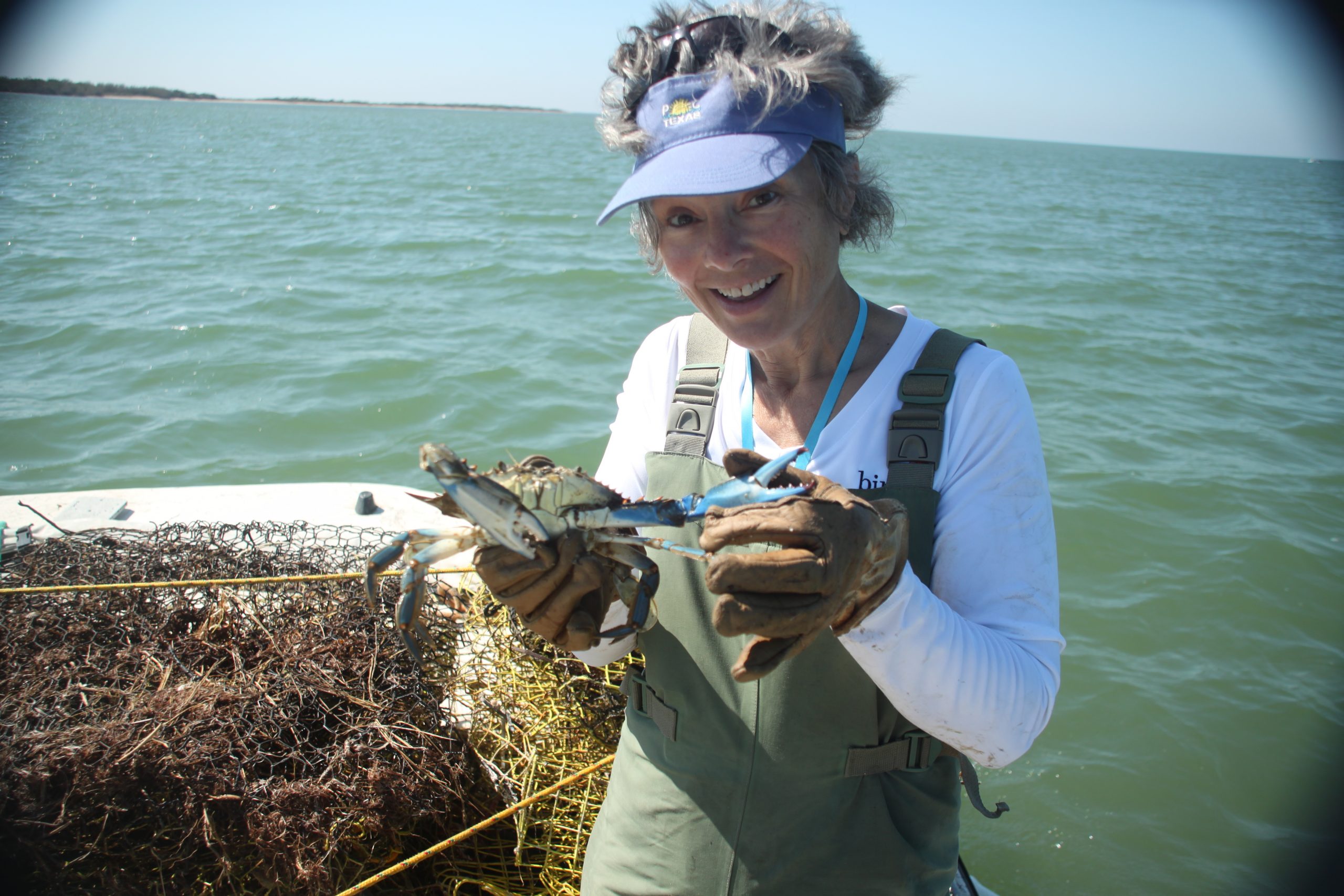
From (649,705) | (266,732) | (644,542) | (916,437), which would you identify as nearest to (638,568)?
(644,542)

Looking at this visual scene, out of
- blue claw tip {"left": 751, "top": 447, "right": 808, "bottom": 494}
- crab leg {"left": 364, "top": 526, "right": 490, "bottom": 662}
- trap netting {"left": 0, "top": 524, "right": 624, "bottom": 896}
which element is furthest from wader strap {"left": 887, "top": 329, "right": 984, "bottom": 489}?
trap netting {"left": 0, "top": 524, "right": 624, "bottom": 896}

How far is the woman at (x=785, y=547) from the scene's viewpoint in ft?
6.04

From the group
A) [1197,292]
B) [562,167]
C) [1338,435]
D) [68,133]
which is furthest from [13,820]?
[68,133]

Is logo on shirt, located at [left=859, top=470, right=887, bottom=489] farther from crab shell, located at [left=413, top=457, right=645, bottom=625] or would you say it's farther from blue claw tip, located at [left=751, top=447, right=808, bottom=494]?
crab shell, located at [left=413, top=457, right=645, bottom=625]

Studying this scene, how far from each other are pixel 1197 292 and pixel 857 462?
16263mm

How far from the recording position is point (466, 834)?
2.56 meters

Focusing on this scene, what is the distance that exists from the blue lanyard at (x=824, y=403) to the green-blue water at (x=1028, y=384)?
3072 millimetres

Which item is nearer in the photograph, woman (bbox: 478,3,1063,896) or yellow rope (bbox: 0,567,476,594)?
woman (bbox: 478,3,1063,896)

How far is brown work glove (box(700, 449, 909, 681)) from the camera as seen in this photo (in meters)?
1.53

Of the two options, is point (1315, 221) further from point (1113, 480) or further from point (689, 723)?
point (689, 723)

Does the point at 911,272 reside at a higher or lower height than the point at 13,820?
higher

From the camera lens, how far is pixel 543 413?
8891 millimetres

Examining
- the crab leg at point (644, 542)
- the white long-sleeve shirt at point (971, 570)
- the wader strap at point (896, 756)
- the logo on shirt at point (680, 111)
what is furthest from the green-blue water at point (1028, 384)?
the logo on shirt at point (680, 111)

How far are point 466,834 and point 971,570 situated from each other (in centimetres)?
171
